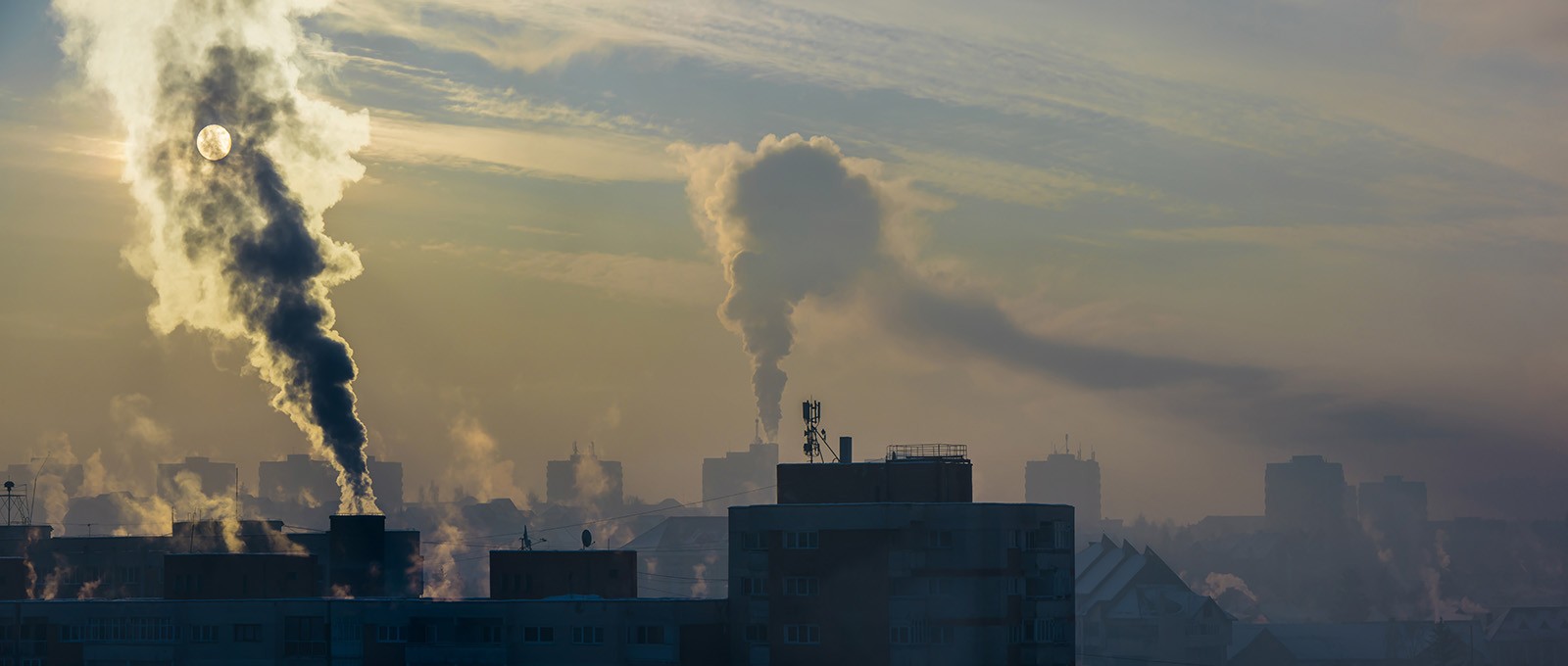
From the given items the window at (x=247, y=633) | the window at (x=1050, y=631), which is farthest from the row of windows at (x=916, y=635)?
the window at (x=247, y=633)

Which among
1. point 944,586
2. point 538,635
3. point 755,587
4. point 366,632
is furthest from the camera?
point 366,632

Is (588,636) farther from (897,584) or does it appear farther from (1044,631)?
(1044,631)

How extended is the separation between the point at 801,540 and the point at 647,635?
Answer: 13.7 meters

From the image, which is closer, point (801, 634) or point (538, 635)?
point (801, 634)

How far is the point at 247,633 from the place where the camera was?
471 ft

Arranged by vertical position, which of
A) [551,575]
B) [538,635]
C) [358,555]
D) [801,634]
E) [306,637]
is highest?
[358,555]

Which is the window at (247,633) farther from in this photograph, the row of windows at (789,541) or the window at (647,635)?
the row of windows at (789,541)

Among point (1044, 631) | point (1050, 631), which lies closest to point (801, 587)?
point (1044, 631)

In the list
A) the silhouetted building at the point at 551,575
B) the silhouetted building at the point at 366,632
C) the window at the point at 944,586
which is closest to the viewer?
the window at the point at 944,586

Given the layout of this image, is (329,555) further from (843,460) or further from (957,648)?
(957,648)

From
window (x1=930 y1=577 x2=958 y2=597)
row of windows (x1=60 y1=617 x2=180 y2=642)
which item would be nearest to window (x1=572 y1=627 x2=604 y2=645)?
window (x1=930 y1=577 x2=958 y2=597)

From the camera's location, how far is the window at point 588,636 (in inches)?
5315

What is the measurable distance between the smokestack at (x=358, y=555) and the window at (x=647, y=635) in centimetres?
2959

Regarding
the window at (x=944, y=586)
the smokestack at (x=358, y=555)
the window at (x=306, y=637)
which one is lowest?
the window at (x=306, y=637)
